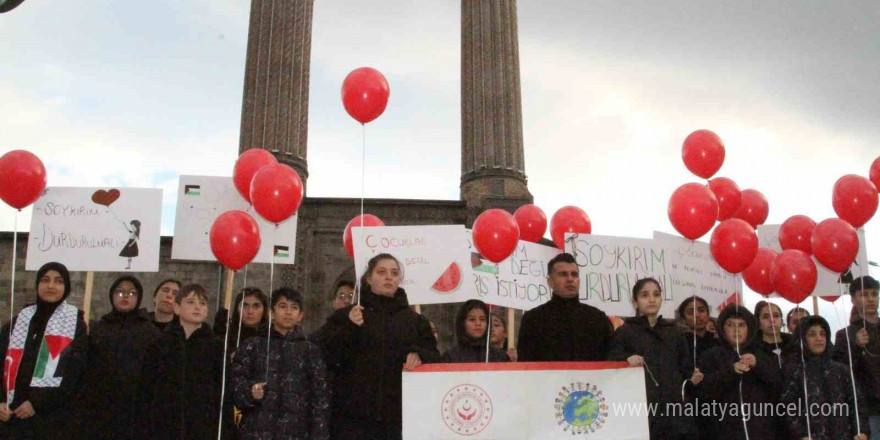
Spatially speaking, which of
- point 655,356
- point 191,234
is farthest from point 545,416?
point 191,234

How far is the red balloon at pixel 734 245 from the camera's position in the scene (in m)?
5.74

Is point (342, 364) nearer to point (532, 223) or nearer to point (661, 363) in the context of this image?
point (661, 363)

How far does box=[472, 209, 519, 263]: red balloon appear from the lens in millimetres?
5945

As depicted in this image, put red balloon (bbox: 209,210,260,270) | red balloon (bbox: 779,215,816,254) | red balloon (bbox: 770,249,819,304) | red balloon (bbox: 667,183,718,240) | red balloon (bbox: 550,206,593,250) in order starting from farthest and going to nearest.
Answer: red balloon (bbox: 550,206,593,250) < red balloon (bbox: 779,215,816,254) < red balloon (bbox: 667,183,718,240) < red balloon (bbox: 770,249,819,304) < red balloon (bbox: 209,210,260,270)

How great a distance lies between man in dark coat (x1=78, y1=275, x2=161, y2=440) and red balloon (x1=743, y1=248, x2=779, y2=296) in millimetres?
5467

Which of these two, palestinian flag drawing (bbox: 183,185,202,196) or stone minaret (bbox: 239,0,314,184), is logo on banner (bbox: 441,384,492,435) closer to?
palestinian flag drawing (bbox: 183,185,202,196)

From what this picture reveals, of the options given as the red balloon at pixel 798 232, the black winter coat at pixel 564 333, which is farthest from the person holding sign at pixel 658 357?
the red balloon at pixel 798 232

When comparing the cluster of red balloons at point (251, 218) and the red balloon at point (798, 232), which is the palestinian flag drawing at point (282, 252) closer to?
the cluster of red balloons at point (251, 218)

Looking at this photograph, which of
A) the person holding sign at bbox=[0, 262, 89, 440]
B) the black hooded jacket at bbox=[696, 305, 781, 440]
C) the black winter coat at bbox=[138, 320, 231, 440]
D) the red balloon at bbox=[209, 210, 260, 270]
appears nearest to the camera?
the black winter coat at bbox=[138, 320, 231, 440]

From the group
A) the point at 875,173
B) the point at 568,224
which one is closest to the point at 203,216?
the point at 568,224

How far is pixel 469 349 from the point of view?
485cm

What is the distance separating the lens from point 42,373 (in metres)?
4.33

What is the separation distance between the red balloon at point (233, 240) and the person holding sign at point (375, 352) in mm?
1541

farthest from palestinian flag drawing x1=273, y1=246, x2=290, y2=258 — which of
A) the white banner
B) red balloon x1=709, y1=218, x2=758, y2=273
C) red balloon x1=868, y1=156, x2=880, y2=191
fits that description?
red balloon x1=868, y1=156, x2=880, y2=191
